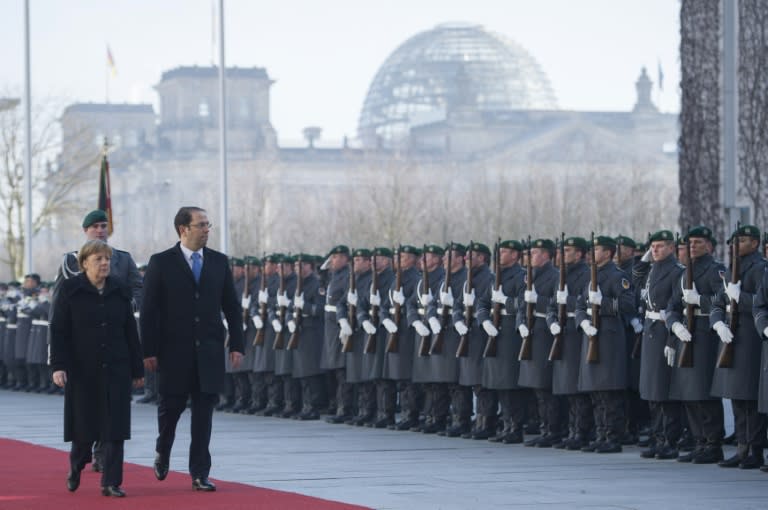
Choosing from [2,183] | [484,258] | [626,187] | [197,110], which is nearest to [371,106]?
[197,110]

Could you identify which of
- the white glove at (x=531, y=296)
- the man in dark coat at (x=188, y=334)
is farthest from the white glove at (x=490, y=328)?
the man in dark coat at (x=188, y=334)

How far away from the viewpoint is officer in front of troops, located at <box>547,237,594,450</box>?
54.0 ft

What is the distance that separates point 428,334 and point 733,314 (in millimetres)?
4638

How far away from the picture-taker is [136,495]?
12.6 m

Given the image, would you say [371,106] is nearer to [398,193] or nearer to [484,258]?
[398,193]

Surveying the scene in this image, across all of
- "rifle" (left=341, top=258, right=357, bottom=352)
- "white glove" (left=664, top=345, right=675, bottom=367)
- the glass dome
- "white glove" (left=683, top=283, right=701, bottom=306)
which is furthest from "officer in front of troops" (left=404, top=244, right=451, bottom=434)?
the glass dome

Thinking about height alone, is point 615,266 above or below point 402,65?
below

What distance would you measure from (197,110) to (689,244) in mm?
97198

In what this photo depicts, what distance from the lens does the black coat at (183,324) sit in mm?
12891

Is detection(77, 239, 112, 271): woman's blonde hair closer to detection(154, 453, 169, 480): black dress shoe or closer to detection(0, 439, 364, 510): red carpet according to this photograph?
detection(154, 453, 169, 480): black dress shoe

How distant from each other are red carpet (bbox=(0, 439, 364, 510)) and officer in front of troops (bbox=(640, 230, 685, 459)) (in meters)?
3.93

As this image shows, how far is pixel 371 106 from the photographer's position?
135500 mm

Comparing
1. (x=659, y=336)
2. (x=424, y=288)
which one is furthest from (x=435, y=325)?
(x=659, y=336)

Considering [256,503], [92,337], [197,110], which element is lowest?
[256,503]
